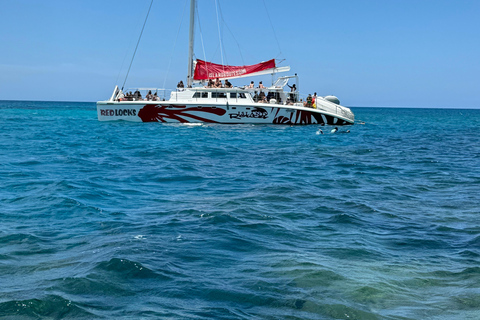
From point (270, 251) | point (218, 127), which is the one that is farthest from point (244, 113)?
point (270, 251)

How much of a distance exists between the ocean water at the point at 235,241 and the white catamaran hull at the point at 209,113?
15489 mm

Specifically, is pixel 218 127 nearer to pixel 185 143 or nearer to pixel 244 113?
pixel 244 113

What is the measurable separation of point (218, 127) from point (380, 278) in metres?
23.0

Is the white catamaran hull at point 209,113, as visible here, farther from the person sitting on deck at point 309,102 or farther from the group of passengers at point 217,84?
the group of passengers at point 217,84

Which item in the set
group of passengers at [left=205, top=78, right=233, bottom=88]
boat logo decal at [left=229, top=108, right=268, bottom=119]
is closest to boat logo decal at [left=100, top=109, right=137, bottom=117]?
group of passengers at [left=205, top=78, right=233, bottom=88]

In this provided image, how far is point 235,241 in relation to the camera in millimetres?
6023

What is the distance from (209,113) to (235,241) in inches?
897

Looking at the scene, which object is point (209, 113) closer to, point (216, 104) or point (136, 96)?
point (216, 104)

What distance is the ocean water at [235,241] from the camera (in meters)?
4.11

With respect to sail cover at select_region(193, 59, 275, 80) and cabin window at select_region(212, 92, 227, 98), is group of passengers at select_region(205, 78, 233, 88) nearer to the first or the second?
sail cover at select_region(193, 59, 275, 80)

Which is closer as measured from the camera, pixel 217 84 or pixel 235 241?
pixel 235 241

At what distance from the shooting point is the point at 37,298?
4031 millimetres

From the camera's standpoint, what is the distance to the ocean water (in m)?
4.11

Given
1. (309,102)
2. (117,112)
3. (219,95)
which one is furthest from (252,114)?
(117,112)
